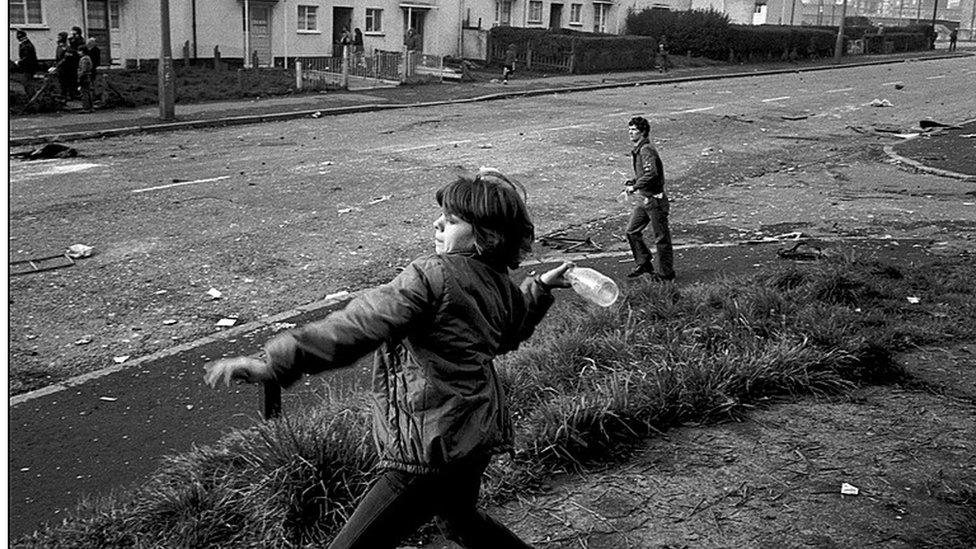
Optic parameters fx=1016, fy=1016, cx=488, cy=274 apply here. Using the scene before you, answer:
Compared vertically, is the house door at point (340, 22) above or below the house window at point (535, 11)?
below

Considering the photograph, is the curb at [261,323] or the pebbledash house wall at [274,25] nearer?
the curb at [261,323]

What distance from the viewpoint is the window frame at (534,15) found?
42.9 metres

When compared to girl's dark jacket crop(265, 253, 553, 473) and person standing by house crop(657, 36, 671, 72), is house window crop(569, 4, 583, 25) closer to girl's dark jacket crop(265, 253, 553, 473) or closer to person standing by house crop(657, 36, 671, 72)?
person standing by house crop(657, 36, 671, 72)

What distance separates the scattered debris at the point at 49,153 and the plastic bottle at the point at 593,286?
14.9m

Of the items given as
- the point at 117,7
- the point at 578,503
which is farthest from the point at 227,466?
the point at 117,7

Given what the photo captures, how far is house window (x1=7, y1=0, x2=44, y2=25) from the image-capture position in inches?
1065

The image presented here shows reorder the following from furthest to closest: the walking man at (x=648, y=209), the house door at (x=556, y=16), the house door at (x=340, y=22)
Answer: the house door at (x=556, y=16)
the house door at (x=340, y=22)
the walking man at (x=648, y=209)

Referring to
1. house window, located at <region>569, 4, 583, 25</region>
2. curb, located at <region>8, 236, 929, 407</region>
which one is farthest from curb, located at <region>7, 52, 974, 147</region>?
curb, located at <region>8, 236, 929, 407</region>

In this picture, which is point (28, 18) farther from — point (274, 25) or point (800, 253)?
point (800, 253)

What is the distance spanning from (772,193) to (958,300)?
21.5ft

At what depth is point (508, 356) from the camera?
608cm

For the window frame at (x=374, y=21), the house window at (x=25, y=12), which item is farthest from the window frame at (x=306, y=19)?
the house window at (x=25, y=12)

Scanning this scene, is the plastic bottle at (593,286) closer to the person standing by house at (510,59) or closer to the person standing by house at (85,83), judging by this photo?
the person standing by house at (85,83)

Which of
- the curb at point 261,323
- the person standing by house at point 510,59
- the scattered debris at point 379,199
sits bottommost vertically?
the curb at point 261,323
